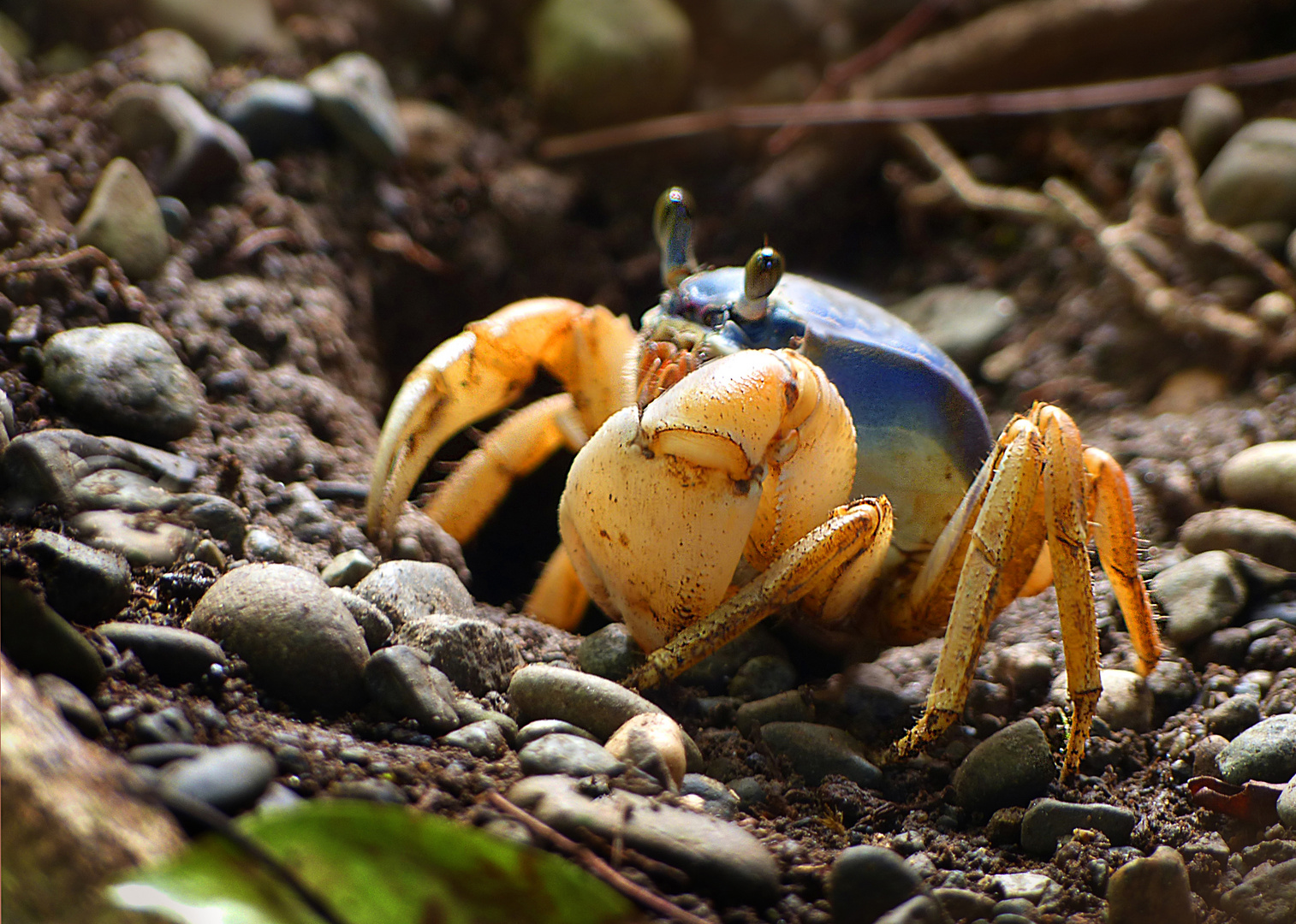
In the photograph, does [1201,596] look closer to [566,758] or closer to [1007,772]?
[1007,772]

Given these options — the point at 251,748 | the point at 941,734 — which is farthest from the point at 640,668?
the point at 251,748

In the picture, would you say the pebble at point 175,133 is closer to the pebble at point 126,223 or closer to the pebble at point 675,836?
the pebble at point 126,223

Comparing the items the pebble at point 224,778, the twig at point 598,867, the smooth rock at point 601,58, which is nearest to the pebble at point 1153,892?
the twig at point 598,867

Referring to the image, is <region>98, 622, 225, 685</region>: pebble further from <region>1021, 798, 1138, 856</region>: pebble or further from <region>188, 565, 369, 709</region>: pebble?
<region>1021, 798, 1138, 856</region>: pebble

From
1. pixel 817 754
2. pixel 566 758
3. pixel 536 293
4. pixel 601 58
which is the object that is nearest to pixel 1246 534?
pixel 817 754

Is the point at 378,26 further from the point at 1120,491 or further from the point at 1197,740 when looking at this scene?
the point at 1197,740

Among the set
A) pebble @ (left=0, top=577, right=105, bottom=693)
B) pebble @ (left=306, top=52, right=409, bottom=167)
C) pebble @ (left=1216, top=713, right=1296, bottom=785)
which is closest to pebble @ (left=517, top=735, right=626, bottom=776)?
pebble @ (left=0, top=577, right=105, bottom=693)
